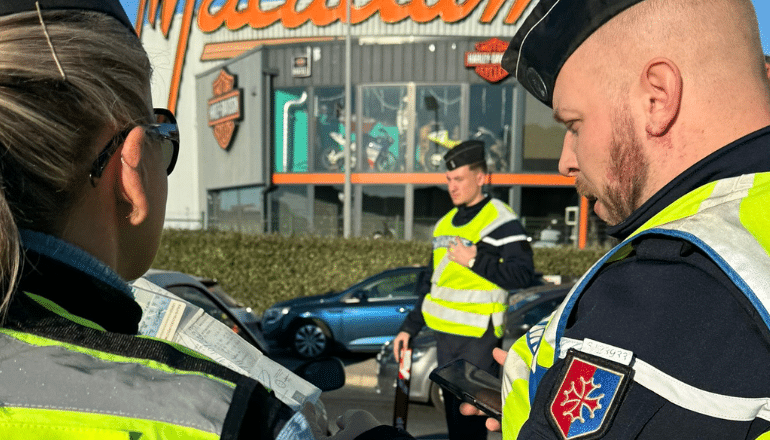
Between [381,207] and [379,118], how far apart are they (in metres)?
2.85

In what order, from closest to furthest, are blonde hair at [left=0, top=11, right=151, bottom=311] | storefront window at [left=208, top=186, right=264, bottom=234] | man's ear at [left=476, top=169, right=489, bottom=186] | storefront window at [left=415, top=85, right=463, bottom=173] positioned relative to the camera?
1. blonde hair at [left=0, top=11, right=151, bottom=311]
2. man's ear at [left=476, top=169, right=489, bottom=186]
3. storefront window at [left=415, top=85, right=463, bottom=173]
4. storefront window at [left=208, top=186, right=264, bottom=234]

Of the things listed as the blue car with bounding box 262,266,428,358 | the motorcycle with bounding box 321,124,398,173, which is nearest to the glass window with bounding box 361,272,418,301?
the blue car with bounding box 262,266,428,358

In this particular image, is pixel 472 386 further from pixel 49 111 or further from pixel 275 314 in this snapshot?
pixel 275 314

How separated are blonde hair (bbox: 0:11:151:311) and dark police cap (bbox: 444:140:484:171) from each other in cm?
358

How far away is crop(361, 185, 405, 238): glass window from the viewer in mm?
20531

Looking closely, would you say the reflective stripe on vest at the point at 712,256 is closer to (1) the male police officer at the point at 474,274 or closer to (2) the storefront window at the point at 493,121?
(1) the male police officer at the point at 474,274

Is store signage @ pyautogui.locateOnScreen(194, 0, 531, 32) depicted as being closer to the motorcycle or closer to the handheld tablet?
the motorcycle

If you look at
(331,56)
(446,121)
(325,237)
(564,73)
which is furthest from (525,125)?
(564,73)

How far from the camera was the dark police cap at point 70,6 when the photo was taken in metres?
0.93

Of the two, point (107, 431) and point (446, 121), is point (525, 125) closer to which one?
point (446, 121)

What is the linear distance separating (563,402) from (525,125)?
64.4 feet

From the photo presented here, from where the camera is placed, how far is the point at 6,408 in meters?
0.77

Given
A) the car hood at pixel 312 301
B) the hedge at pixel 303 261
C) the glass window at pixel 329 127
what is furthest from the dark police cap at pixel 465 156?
the glass window at pixel 329 127

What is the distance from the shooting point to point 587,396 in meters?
1.07
